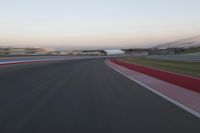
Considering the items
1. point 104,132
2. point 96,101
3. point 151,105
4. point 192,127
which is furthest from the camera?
point 96,101

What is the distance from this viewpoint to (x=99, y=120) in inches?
272

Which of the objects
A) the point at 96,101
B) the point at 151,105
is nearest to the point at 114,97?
the point at 96,101

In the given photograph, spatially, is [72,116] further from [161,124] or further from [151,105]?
[151,105]

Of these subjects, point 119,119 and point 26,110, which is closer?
point 119,119

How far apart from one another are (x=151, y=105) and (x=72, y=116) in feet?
8.69

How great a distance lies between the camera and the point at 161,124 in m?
6.50

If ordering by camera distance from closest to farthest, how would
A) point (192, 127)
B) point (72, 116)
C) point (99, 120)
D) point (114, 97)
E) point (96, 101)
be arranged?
point (192, 127) → point (99, 120) → point (72, 116) → point (96, 101) → point (114, 97)

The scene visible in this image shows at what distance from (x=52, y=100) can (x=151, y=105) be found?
3098 mm

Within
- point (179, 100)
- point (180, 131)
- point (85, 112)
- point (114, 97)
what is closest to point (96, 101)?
point (114, 97)

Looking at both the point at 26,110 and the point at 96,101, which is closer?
the point at 26,110

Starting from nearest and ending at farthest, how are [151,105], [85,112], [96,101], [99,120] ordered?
[99,120] < [85,112] < [151,105] < [96,101]

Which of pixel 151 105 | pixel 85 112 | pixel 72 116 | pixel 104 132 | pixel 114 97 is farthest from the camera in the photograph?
pixel 114 97

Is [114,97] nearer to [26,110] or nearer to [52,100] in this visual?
[52,100]

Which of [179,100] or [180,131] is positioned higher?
[180,131]
